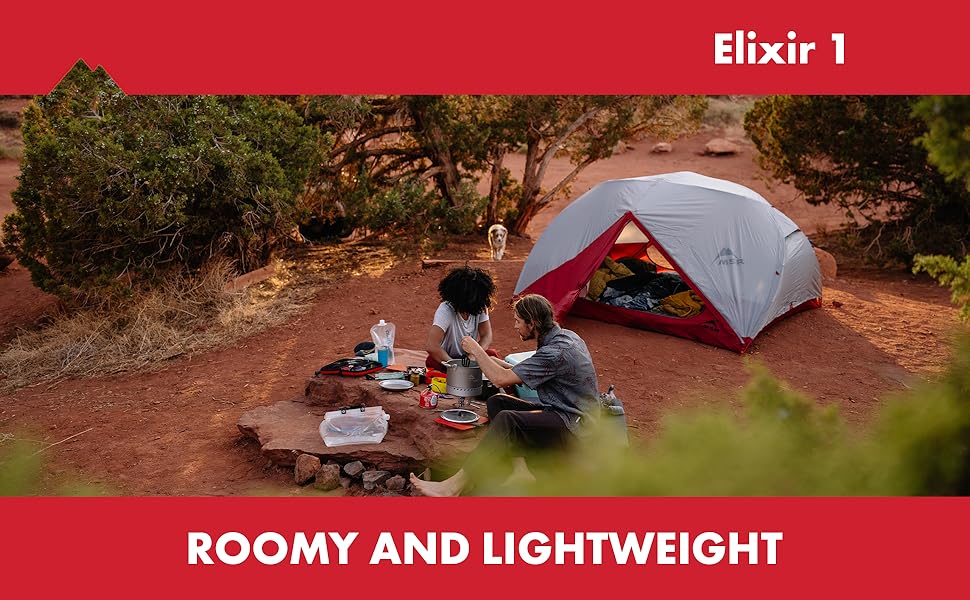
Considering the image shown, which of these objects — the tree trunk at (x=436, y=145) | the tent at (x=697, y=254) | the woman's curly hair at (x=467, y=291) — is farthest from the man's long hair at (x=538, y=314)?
the tree trunk at (x=436, y=145)

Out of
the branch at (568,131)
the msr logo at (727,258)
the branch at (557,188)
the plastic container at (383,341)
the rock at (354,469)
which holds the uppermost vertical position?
the branch at (568,131)

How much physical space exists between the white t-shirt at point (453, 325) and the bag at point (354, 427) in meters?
0.71

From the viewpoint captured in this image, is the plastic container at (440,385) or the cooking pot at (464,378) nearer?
the cooking pot at (464,378)

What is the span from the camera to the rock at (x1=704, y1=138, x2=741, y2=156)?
78.0ft

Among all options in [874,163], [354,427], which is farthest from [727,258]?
[874,163]

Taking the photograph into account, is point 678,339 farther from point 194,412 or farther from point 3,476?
point 3,476

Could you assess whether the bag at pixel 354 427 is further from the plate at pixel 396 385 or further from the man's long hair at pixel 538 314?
the man's long hair at pixel 538 314

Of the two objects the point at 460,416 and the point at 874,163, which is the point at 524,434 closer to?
the point at 460,416

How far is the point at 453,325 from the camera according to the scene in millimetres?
5547

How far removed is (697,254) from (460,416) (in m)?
4.29

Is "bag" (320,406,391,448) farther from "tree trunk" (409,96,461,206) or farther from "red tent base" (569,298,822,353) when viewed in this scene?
"tree trunk" (409,96,461,206)

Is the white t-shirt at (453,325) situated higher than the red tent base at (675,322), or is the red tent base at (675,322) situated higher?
the white t-shirt at (453,325)

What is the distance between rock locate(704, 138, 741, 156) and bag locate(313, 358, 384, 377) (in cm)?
2013

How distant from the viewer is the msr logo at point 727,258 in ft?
27.2
